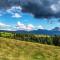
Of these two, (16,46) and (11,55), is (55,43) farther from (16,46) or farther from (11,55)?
(11,55)

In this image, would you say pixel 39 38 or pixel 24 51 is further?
pixel 39 38

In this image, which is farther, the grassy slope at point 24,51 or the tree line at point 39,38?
the tree line at point 39,38

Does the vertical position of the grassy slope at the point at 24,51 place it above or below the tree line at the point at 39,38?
below

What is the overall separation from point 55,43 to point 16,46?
8.66 m

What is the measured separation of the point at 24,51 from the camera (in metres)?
29.3

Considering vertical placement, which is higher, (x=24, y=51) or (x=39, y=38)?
(x=39, y=38)

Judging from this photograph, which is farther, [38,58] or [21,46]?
[21,46]

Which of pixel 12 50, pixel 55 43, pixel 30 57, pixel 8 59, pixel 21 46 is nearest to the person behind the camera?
pixel 8 59

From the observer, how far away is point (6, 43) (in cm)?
3359

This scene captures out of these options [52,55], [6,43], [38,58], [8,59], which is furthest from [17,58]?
[6,43]

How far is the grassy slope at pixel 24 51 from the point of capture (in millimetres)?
26867

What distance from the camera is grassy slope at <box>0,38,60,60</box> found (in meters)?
26.9

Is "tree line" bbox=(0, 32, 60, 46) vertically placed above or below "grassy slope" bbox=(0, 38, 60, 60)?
above

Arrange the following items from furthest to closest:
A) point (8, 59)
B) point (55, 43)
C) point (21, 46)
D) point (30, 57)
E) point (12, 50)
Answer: point (55, 43) → point (21, 46) → point (12, 50) → point (30, 57) → point (8, 59)
